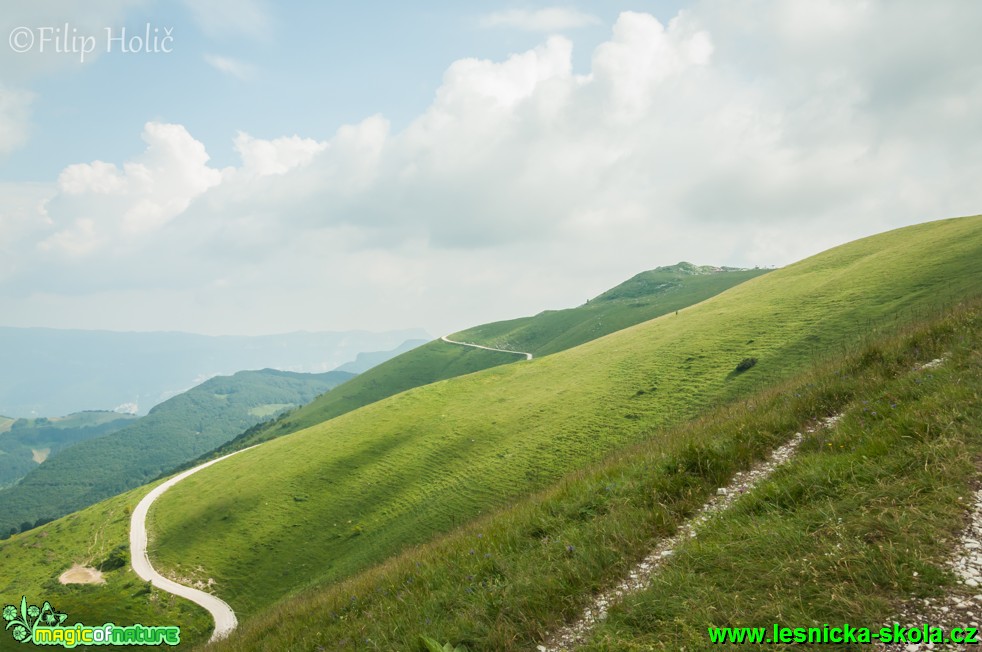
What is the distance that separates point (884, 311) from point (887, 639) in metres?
54.1

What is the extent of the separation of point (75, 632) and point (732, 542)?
42423 millimetres

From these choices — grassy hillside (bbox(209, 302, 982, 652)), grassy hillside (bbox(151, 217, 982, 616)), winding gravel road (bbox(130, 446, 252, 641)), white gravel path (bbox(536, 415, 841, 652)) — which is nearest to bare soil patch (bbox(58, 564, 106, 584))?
winding gravel road (bbox(130, 446, 252, 641))

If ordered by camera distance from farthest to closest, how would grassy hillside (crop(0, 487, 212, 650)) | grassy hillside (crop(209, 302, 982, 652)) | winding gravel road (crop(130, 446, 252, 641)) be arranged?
winding gravel road (crop(130, 446, 252, 641)), grassy hillside (crop(0, 487, 212, 650)), grassy hillside (crop(209, 302, 982, 652))

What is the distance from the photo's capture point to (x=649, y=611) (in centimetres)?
661

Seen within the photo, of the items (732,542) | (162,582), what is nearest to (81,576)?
(162,582)

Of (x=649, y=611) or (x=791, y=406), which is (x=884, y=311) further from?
(x=649, y=611)

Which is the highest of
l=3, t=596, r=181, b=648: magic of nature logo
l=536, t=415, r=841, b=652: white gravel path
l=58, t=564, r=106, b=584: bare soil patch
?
l=536, t=415, r=841, b=652: white gravel path

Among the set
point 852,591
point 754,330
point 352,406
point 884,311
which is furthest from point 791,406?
point 352,406

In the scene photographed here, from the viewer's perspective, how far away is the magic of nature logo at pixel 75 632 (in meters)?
23.9

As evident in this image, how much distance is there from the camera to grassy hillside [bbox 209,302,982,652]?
594 cm

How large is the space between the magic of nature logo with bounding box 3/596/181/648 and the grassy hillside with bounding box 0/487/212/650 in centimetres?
300

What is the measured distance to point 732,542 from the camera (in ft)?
24.1

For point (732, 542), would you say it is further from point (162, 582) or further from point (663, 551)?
point (162, 582)

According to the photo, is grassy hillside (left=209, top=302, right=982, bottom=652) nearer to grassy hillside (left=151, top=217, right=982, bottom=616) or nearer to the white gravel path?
the white gravel path
